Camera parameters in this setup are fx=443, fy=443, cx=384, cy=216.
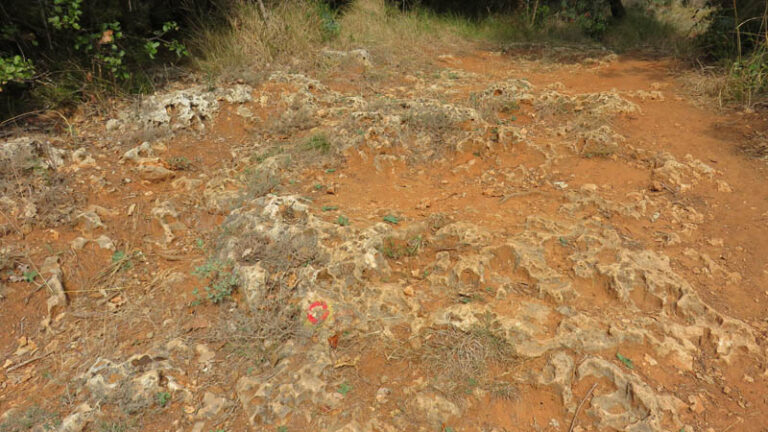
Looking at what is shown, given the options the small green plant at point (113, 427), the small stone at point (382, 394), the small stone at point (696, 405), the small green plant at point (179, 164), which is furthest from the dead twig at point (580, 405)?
the small green plant at point (179, 164)

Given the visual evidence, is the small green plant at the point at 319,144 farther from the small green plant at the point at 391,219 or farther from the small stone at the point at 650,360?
the small stone at the point at 650,360

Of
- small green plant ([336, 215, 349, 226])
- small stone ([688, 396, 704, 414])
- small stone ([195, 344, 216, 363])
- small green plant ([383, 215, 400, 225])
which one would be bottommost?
small stone ([195, 344, 216, 363])

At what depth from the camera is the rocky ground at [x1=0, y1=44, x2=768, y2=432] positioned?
1.81 m

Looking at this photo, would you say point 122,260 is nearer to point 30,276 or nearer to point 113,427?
point 30,276

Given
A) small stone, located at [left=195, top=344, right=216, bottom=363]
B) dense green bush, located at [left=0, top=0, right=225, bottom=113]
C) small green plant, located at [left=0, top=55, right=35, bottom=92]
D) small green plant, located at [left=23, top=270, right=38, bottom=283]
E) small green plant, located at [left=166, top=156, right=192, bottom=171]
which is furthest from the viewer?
dense green bush, located at [left=0, top=0, right=225, bottom=113]

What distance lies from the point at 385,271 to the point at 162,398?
1.16 m

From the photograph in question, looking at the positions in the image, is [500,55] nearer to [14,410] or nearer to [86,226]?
[86,226]

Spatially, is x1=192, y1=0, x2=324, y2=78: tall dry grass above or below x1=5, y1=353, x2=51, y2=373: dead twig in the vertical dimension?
above

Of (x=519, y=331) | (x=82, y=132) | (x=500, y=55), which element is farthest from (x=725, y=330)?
(x=500, y=55)

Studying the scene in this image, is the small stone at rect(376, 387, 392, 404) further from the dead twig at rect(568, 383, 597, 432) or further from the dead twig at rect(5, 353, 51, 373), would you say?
the dead twig at rect(5, 353, 51, 373)

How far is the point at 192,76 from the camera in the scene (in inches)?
176

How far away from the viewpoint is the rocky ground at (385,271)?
1812 millimetres

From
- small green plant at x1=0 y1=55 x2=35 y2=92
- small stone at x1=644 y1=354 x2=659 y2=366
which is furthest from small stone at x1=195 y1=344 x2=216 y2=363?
small green plant at x1=0 y1=55 x2=35 y2=92

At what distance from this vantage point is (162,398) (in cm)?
186
